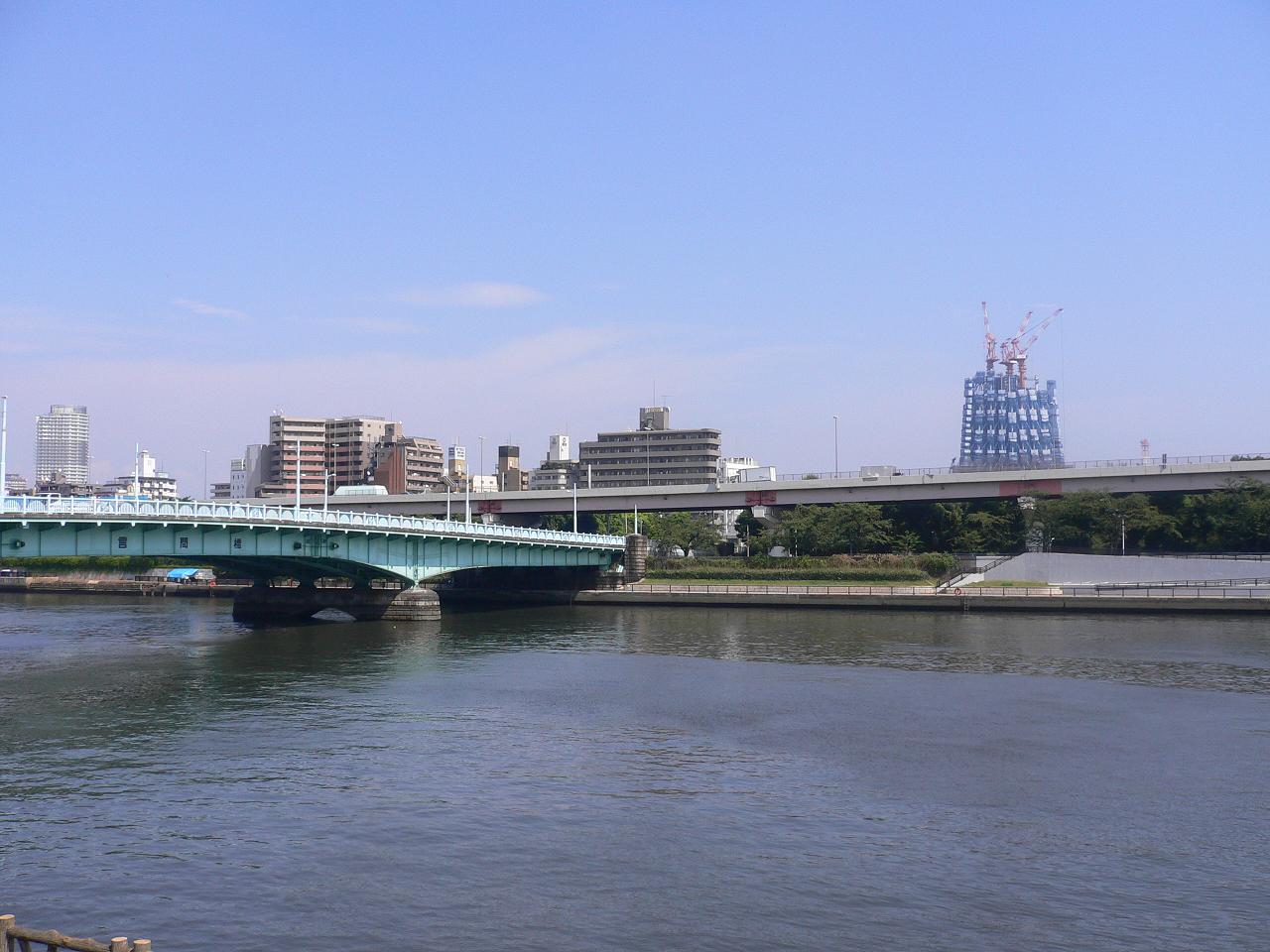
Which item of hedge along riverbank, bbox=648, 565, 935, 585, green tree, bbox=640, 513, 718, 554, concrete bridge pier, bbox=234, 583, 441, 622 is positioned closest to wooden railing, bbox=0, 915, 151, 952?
concrete bridge pier, bbox=234, 583, 441, 622

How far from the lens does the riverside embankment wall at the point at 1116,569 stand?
340 ft

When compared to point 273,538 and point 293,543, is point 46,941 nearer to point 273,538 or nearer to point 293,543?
point 273,538

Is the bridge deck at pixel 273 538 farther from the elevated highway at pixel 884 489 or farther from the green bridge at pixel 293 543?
the elevated highway at pixel 884 489

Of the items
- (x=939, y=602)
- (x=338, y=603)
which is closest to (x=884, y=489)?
(x=939, y=602)

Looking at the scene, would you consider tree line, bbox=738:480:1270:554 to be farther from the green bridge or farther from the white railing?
the white railing

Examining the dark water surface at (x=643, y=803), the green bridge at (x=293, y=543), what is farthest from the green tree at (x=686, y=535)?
the dark water surface at (x=643, y=803)

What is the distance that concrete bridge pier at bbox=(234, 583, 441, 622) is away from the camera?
306 ft

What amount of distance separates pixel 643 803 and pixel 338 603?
65.9 m

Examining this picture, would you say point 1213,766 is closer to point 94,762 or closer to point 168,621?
point 94,762

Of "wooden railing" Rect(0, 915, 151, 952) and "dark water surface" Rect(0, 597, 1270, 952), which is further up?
"wooden railing" Rect(0, 915, 151, 952)

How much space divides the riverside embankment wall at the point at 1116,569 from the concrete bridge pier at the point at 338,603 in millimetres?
51498

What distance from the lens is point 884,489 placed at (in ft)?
430

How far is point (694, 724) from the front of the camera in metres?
47.4

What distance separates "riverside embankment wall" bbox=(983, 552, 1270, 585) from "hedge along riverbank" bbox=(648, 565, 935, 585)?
7390 mm
